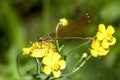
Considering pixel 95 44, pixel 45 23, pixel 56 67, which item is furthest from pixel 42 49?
pixel 45 23

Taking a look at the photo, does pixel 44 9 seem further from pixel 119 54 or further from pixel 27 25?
pixel 119 54

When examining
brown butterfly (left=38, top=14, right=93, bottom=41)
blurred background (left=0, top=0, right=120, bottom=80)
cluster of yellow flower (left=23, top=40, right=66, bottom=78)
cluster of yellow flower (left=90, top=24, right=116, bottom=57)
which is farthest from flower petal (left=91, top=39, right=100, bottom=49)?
blurred background (left=0, top=0, right=120, bottom=80)

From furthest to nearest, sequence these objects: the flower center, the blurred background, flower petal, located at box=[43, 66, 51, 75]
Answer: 1. the blurred background
2. the flower center
3. flower petal, located at box=[43, 66, 51, 75]

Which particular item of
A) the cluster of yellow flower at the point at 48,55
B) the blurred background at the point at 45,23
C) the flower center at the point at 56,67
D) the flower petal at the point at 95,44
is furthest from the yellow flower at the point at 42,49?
the blurred background at the point at 45,23

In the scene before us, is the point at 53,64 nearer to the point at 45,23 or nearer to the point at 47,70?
the point at 47,70

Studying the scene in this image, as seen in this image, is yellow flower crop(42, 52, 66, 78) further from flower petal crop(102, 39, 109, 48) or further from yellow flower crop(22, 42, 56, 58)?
flower petal crop(102, 39, 109, 48)

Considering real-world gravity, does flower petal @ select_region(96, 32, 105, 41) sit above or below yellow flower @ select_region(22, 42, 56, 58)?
above
